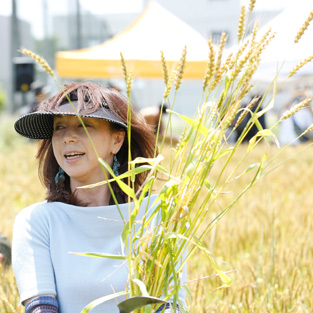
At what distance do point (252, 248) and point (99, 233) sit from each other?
170 cm

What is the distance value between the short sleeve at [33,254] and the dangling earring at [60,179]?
0.45ft

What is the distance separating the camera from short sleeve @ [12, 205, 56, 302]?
1.57 meters

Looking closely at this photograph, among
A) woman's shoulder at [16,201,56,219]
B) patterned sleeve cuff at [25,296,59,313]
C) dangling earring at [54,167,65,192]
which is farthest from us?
dangling earring at [54,167,65,192]

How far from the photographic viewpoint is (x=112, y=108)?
1.69 meters

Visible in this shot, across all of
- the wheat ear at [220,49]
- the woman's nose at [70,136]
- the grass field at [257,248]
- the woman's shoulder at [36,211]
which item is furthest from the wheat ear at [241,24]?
the woman's shoulder at [36,211]

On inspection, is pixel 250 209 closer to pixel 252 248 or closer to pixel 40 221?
pixel 252 248

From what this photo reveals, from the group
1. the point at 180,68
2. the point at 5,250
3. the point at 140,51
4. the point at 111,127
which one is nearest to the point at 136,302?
the point at 180,68

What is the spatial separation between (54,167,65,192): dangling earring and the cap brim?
111mm

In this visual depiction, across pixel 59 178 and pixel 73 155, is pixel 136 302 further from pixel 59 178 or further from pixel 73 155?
pixel 59 178

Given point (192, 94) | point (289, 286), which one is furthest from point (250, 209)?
point (192, 94)

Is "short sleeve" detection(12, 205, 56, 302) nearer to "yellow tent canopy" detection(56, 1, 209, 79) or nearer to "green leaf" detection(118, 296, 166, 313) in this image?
"green leaf" detection(118, 296, 166, 313)

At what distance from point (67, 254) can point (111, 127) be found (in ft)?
1.28

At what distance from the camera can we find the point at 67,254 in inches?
63.7

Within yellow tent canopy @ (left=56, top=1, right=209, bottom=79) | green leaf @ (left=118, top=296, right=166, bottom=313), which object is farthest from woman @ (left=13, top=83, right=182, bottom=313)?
yellow tent canopy @ (left=56, top=1, right=209, bottom=79)
